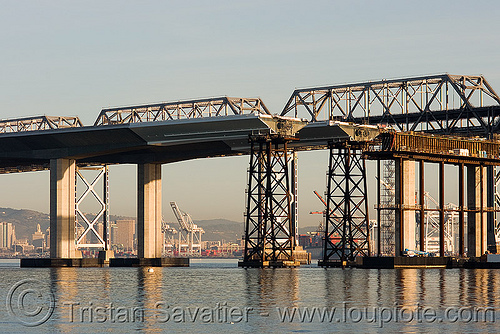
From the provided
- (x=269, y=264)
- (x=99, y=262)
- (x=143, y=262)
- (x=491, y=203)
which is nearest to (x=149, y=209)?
(x=143, y=262)

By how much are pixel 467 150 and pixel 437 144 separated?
6.89 meters

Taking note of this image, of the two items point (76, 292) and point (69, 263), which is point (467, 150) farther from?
point (76, 292)

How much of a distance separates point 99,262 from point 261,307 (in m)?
113

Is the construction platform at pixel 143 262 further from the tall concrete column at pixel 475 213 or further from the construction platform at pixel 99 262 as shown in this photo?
the tall concrete column at pixel 475 213

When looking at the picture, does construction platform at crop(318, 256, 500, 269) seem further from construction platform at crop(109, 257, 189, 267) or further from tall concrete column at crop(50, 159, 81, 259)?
tall concrete column at crop(50, 159, 81, 259)

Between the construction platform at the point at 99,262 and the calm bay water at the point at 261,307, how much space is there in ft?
210

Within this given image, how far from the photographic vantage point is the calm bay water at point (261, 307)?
165 feet

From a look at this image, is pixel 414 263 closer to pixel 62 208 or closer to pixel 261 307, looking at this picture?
pixel 62 208

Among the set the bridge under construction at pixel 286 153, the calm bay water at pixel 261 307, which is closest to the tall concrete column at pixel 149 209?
the bridge under construction at pixel 286 153

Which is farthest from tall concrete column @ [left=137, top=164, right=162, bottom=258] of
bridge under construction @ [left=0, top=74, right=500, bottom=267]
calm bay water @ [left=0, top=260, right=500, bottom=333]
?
calm bay water @ [left=0, top=260, right=500, bottom=333]

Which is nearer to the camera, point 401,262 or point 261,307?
point 261,307

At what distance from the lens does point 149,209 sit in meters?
170

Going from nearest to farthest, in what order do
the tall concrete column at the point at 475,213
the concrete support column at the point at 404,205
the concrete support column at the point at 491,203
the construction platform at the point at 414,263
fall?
the construction platform at the point at 414,263, the concrete support column at the point at 404,205, the tall concrete column at the point at 475,213, the concrete support column at the point at 491,203

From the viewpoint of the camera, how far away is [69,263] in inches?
6058
